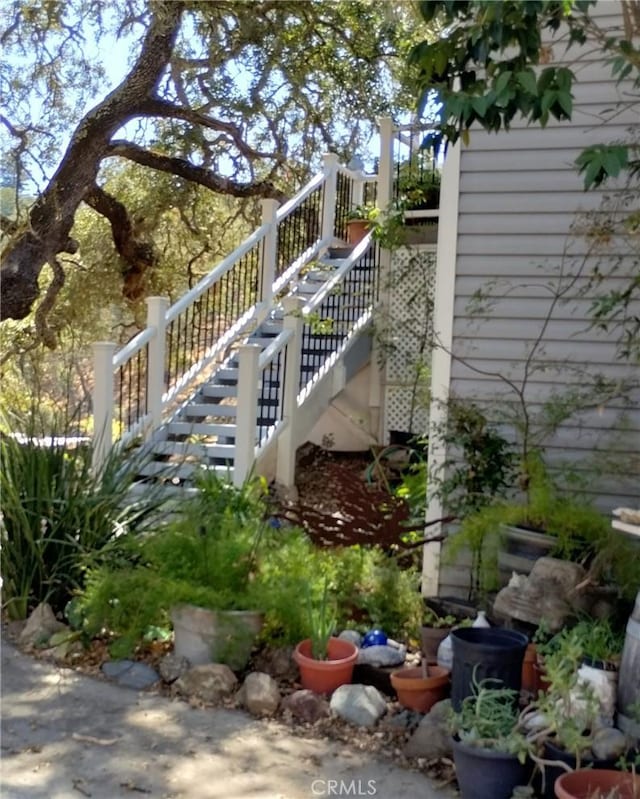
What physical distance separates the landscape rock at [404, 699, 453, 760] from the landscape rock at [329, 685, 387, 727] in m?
0.27

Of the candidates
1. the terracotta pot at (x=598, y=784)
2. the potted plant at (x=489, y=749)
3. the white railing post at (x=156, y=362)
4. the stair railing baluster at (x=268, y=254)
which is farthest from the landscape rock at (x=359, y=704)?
the stair railing baluster at (x=268, y=254)

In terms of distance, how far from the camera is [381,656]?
429 centimetres

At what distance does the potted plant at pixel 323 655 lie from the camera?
4109mm

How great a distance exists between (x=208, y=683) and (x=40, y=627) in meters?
1.16

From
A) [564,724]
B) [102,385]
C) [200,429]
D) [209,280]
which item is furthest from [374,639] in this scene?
[209,280]

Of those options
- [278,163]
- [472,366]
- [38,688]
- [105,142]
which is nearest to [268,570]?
[38,688]

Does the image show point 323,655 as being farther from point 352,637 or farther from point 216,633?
point 216,633

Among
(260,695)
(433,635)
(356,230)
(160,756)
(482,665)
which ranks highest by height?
(356,230)

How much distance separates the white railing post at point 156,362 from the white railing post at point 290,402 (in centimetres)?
110

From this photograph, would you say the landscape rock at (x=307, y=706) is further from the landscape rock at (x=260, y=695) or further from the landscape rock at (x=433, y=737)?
the landscape rock at (x=433, y=737)

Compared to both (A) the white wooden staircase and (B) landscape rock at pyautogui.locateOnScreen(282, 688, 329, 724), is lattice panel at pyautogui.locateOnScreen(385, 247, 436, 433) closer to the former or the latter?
(A) the white wooden staircase

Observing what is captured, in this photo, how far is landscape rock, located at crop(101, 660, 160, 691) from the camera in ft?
14.1

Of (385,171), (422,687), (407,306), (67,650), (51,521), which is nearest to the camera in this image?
(422,687)

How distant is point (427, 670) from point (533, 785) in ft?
2.87
